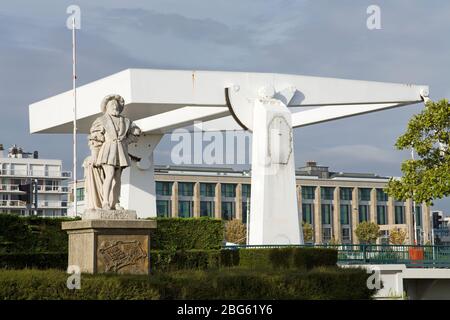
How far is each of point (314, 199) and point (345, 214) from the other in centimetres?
461

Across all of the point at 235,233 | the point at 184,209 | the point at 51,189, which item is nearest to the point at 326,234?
the point at 184,209

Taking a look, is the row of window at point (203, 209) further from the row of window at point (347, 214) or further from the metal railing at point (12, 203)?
the metal railing at point (12, 203)

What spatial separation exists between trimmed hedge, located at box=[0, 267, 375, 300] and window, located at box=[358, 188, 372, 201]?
7857cm

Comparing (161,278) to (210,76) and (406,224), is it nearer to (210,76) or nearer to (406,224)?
(210,76)

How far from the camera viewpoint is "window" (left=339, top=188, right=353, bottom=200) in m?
90.9

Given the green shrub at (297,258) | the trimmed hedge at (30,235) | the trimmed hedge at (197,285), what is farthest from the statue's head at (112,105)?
the trimmed hedge at (30,235)

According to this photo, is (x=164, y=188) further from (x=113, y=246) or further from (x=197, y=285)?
(x=197, y=285)

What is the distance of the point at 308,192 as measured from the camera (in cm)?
8875

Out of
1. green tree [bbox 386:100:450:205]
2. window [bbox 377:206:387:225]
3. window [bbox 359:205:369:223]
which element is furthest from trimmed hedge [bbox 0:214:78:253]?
window [bbox 377:206:387:225]

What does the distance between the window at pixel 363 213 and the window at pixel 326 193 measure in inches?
159

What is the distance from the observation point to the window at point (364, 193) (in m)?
91.8

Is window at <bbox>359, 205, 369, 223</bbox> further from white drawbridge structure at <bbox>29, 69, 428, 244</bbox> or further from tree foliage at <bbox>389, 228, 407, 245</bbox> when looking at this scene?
white drawbridge structure at <bbox>29, 69, 428, 244</bbox>
